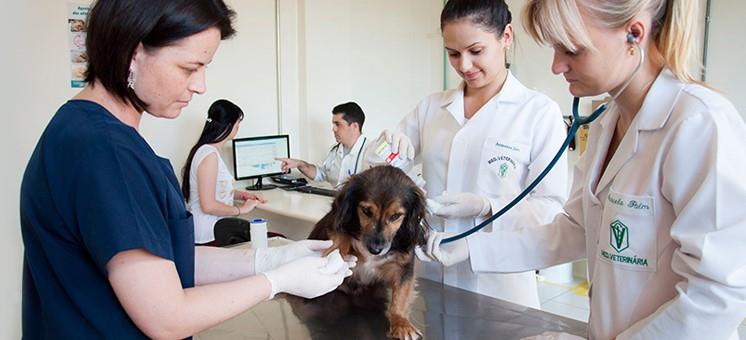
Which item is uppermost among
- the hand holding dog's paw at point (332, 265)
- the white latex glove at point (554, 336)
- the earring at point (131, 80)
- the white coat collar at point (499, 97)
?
the earring at point (131, 80)

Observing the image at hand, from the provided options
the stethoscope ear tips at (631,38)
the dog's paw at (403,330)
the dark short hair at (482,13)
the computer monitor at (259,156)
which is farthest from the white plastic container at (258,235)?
the computer monitor at (259,156)

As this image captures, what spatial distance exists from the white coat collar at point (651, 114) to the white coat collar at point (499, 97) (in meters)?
0.76

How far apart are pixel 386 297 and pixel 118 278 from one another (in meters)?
0.95

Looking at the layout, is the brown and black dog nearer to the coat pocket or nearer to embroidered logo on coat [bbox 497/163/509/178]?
embroidered logo on coat [bbox 497/163/509/178]

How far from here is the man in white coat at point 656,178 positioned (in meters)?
0.87

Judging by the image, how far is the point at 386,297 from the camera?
1.64 metres

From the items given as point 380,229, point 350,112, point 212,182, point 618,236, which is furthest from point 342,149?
point 618,236

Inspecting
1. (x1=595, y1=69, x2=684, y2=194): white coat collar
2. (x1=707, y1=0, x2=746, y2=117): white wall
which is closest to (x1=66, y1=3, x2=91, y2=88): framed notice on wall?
(x1=595, y1=69, x2=684, y2=194): white coat collar

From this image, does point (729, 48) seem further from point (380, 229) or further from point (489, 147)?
point (380, 229)

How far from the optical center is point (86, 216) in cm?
80

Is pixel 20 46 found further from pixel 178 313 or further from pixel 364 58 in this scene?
pixel 364 58

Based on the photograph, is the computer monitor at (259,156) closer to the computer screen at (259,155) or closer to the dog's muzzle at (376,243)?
the computer screen at (259,155)

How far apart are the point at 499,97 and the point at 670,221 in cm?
95

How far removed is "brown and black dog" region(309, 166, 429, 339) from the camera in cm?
156
